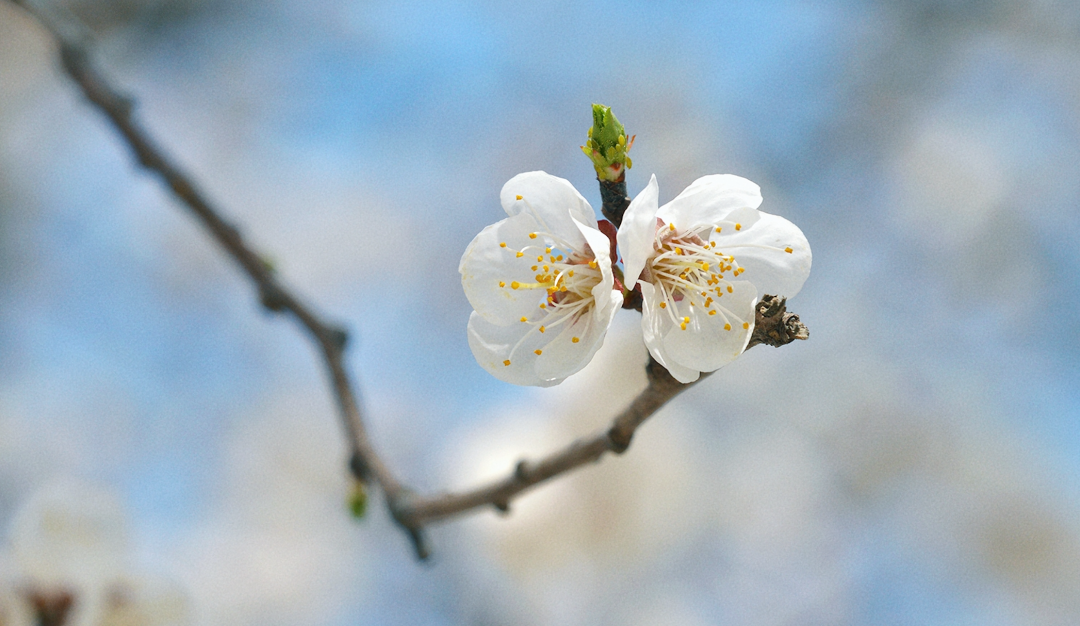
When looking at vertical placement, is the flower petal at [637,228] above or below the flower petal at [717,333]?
above

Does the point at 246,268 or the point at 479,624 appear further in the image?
the point at 479,624

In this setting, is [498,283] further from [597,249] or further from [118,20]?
[118,20]

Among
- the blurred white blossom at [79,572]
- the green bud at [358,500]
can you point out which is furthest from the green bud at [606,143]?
the blurred white blossom at [79,572]

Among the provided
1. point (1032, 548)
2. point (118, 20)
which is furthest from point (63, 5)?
point (1032, 548)

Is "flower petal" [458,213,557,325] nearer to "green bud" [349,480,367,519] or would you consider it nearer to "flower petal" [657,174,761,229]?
"flower petal" [657,174,761,229]

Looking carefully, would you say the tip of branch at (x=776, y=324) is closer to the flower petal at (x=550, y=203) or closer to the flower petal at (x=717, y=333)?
the flower petal at (x=717, y=333)

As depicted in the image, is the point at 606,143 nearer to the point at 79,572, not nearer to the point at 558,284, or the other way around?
the point at 558,284

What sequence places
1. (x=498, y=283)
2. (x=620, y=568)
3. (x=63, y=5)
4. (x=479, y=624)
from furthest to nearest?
(x=63, y=5) < (x=620, y=568) < (x=479, y=624) < (x=498, y=283)

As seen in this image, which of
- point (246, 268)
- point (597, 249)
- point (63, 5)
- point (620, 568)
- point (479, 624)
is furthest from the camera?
point (63, 5)
